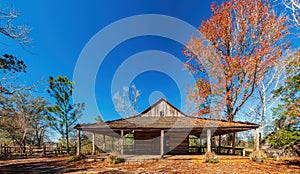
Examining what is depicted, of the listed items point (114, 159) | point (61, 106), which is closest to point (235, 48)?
point (114, 159)

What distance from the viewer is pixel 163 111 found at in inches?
739

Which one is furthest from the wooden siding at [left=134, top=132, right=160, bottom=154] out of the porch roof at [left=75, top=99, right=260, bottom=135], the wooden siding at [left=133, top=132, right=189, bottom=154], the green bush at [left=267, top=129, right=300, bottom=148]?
the green bush at [left=267, top=129, right=300, bottom=148]

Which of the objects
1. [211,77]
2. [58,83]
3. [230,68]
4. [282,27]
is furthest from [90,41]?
[282,27]

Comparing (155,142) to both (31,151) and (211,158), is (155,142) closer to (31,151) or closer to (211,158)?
(211,158)

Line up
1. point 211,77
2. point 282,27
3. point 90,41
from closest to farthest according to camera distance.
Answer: point 282,27 < point 211,77 < point 90,41

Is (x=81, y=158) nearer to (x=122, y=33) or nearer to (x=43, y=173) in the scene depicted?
(x=43, y=173)

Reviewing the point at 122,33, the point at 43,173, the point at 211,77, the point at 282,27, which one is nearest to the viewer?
the point at 43,173

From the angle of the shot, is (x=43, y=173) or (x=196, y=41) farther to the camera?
(x=196, y=41)

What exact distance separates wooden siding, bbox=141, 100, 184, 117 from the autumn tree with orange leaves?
334 centimetres

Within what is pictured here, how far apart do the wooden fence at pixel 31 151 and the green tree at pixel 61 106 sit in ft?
4.67

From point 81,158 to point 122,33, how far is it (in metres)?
15.6

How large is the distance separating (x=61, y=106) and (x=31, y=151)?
677 cm

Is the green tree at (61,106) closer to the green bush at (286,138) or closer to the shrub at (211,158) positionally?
the shrub at (211,158)

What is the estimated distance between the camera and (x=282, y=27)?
1628 cm
